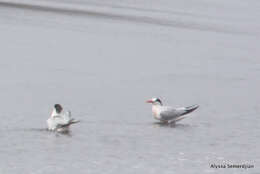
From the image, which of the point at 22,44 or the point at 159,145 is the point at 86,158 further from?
the point at 22,44

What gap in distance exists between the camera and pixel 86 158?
54.6 feet

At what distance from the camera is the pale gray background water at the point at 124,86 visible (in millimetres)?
17016

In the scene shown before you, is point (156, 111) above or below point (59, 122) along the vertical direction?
above

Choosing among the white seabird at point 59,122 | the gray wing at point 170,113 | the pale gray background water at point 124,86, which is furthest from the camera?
the gray wing at point 170,113

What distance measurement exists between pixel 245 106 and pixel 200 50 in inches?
376

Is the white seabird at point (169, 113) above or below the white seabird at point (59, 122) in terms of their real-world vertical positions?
above

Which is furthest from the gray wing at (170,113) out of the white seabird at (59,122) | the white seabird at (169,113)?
the white seabird at (59,122)

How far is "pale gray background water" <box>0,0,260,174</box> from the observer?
55.8 feet

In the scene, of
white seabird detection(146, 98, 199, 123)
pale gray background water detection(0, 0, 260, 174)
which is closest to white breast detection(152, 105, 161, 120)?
white seabird detection(146, 98, 199, 123)

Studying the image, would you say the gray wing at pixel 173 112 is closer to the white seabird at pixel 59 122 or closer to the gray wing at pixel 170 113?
the gray wing at pixel 170 113

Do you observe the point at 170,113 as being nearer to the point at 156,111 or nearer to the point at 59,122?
the point at 156,111

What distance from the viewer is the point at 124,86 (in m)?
24.4

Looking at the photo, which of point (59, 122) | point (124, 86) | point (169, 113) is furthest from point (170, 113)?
point (124, 86)

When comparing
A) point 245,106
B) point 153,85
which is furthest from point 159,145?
point 153,85
